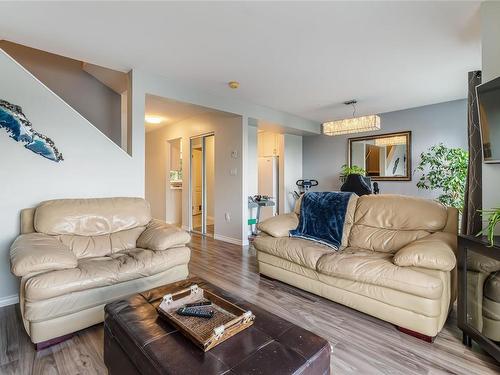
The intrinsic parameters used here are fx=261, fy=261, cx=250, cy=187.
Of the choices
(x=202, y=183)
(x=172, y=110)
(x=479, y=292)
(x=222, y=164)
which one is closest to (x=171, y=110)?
(x=172, y=110)

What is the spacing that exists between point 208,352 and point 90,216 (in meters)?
2.05

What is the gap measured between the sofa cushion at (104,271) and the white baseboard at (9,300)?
83 centimetres

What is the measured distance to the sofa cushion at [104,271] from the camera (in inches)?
64.7

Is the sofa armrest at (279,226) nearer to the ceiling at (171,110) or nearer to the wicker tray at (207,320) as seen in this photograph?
the wicker tray at (207,320)

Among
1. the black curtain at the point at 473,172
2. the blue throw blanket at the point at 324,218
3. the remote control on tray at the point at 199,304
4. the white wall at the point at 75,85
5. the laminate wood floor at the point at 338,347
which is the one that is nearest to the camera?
the remote control on tray at the point at 199,304

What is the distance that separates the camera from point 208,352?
1049 millimetres

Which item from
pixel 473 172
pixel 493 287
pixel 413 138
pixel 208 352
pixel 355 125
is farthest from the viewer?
pixel 413 138

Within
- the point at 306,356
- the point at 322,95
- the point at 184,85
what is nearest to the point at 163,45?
the point at 184,85

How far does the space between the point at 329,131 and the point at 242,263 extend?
2528 millimetres

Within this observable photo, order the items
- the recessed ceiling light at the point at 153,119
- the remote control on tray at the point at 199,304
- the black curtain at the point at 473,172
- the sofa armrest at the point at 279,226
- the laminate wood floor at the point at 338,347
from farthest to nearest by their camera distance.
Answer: the recessed ceiling light at the point at 153,119 < the sofa armrest at the point at 279,226 < the black curtain at the point at 473,172 < the laminate wood floor at the point at 338,347 < the remote control on tray at the point at 199,304

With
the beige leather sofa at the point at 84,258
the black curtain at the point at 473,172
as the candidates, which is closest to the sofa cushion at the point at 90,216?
the beige leather sofa at the point at 84,258

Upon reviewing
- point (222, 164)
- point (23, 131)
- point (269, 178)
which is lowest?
point (269, 178)

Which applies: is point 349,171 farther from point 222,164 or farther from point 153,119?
point 153,119

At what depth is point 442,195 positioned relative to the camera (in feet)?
14.0
